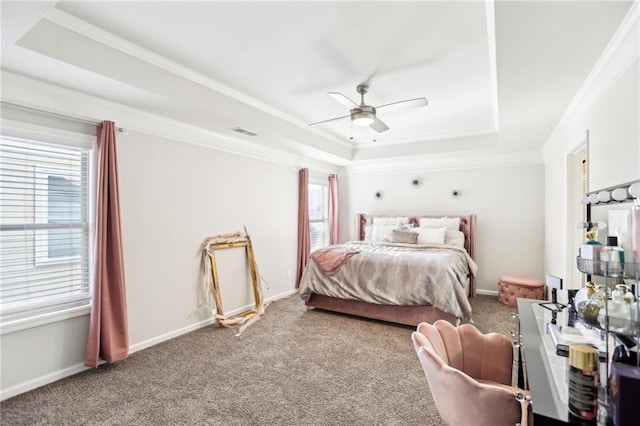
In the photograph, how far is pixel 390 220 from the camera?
600 centimetres

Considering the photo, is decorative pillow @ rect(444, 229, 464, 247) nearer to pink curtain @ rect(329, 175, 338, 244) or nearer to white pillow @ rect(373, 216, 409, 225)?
white pillow @ rect(373, 216, 409, 225)

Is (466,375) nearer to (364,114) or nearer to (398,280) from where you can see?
(364,114)

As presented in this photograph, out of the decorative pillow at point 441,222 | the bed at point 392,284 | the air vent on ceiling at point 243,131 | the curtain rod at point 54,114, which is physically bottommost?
the bed at point 392,284

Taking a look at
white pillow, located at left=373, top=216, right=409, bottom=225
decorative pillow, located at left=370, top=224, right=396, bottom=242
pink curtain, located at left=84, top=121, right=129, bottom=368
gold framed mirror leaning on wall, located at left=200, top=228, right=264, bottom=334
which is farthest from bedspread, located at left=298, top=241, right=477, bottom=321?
Result: pink curtain, located at left=84, top=121, right=129, bottom=368

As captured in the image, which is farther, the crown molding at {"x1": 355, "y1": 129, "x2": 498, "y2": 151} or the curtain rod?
the crown molding at {"x1": 355, "y1": 129, "x2": 498, "y2": 151}

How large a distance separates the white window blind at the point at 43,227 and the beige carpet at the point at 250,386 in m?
0.73

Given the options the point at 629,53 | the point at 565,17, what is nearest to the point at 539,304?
the point at 629,53

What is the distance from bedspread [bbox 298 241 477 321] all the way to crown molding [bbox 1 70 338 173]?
1.95 m

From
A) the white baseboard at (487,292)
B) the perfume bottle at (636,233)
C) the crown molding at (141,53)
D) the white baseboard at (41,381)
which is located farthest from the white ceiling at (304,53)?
the white baseboard at (487,292)

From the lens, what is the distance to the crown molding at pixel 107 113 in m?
2.47

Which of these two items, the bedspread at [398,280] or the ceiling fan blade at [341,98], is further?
the bedspread at [398,280]

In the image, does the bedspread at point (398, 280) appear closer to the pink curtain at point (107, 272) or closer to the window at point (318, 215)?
the window at point (318, 215)

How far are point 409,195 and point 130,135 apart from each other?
4.71 metres

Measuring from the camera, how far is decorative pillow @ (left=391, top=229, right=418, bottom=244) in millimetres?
5258
